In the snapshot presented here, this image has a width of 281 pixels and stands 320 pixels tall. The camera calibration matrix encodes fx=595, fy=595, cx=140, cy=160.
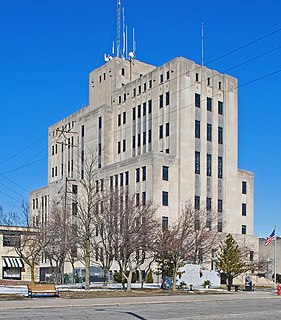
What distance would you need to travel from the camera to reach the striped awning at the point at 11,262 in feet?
313

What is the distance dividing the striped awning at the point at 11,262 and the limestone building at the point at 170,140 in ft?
35.4

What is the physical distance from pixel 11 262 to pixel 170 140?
32318 mm

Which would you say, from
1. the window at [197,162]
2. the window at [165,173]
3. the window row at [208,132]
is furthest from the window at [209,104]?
the window at [165,173]

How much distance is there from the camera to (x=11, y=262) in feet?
315

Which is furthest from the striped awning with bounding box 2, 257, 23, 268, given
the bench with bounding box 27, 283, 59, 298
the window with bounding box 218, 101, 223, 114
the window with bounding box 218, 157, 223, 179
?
the bench with bounding box 27, 283, 59, 298

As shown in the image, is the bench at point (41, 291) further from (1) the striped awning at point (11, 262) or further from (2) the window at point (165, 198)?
(1) the striped awning at point (11, 262)

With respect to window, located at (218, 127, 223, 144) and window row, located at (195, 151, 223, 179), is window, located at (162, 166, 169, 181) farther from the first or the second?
window, located at (218, 127, 223, 144)

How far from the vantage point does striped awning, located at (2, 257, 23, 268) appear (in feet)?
313

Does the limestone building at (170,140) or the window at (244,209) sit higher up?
the limestone building at (170,140)

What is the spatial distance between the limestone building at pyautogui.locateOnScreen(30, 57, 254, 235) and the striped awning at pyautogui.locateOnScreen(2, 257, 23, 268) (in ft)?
35.4

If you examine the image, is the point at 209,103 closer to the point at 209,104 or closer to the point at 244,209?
the point at 209,104

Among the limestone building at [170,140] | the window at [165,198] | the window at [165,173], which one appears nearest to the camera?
the window at [165,198]

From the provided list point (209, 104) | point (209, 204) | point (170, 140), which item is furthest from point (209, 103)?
point (209, 204)

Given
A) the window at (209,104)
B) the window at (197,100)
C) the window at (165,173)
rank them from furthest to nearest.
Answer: the window at (209,104) → the window at (197,100) → the window at (165,173)
